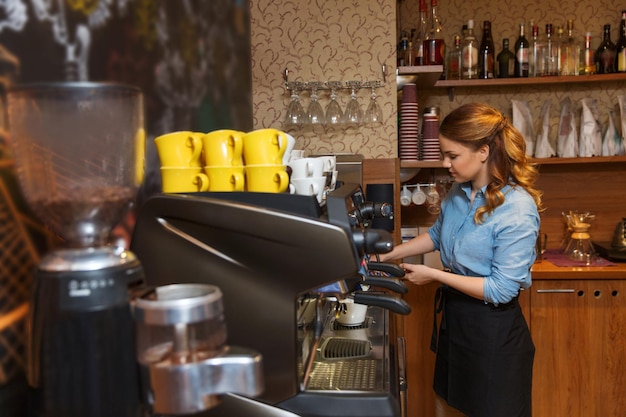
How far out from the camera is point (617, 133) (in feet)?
10.1

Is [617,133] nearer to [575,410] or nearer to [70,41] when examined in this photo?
[575,410]

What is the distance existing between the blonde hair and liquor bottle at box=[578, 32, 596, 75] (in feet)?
4.80

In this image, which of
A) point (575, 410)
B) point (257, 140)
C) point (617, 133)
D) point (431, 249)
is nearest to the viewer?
point (257, 140)

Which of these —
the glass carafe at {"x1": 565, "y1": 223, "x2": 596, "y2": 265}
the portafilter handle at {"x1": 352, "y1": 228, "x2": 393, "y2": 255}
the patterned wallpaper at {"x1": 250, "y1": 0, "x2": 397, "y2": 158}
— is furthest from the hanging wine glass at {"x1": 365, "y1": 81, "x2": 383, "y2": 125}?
the portafilter handle at {"x1": 352, "y1": 228, "x2": 393, "y2": 255}

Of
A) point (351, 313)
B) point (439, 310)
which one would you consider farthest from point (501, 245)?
point (351, 313)

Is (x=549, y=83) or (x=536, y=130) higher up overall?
(x=549, y=83)

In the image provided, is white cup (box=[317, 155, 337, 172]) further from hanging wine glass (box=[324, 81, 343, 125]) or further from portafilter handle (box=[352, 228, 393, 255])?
hanging wine glass (box=[324, 81, 343, 125])

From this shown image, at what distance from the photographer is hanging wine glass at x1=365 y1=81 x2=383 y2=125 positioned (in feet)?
9.07

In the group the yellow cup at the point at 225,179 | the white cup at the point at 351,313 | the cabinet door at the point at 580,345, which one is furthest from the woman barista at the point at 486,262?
the yellow cup at the point at 225,179

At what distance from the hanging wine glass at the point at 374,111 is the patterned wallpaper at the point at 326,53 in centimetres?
3

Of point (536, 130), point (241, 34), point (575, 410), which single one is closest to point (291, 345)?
point (241, 34)

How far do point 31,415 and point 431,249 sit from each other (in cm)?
181

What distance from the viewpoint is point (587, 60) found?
3.07 m

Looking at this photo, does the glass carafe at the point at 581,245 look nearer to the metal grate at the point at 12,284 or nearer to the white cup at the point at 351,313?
the white cup at the point at 351,313
